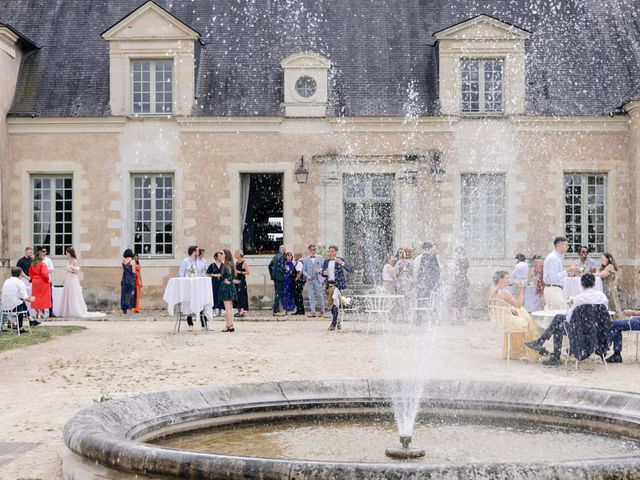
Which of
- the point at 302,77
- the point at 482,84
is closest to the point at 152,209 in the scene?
the point at 302,77

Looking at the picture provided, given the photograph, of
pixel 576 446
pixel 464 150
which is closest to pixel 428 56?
pixel 464 150

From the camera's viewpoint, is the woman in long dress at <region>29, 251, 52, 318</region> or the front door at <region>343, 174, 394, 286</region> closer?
the woman in long dress at <region>29, 251, 52, 318</region>

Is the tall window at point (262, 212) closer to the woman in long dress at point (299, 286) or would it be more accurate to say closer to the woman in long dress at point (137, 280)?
the woman in long dress at point (299, 286)

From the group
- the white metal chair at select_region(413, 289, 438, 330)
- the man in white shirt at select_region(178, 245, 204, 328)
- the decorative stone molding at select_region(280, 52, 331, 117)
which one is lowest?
the white metal chair at select_region(413, 289, 438, 330)

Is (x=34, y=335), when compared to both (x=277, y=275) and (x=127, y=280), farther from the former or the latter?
(x=277, y=275)

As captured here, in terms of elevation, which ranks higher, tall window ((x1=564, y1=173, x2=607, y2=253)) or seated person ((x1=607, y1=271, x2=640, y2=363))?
tall window ((x1=564, y1=173, x2=607, y2=253))

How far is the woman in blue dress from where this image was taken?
1802cm

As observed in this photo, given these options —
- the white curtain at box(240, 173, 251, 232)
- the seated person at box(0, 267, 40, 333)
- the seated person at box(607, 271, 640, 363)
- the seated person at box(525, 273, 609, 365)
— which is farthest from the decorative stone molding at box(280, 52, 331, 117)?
the seated person at box(607, 271, 640, 363)

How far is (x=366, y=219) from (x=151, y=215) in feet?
15.4

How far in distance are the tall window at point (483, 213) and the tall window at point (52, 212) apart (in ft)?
28.3

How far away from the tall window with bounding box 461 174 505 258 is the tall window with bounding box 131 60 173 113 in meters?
6.77

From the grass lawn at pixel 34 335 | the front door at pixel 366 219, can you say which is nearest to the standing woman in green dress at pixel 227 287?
the grass lawn at pixel 34 335

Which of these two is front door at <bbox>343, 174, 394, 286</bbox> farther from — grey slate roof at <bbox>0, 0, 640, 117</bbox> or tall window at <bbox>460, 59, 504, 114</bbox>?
tall window at <bbox>460, 59, 504, 114</bbox>

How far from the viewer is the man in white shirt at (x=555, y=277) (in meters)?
12.3
